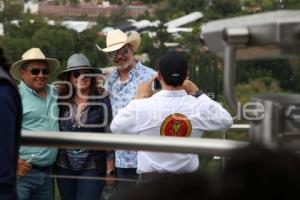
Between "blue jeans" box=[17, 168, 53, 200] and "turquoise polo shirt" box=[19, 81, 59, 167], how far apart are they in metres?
0.10

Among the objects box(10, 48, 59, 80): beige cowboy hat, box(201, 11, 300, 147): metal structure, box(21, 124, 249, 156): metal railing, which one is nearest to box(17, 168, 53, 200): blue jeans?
box(10, 48, 59, 80): beige cowboy hat

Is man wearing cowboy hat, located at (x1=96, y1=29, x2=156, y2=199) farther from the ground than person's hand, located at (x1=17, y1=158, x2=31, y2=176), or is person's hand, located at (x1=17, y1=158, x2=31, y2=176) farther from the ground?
man wearing cowboy hat, located at (x1=96, y1=29, x2=156, y2=199)

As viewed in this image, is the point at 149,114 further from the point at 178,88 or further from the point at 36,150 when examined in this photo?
the point at 36,150

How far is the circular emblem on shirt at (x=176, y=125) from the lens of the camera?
8.20ft

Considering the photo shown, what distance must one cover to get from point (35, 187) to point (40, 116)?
16.5 inches

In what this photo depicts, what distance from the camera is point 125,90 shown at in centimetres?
325

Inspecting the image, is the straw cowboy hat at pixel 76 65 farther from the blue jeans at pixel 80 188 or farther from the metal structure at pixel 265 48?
the metal structure at pixel 265 48

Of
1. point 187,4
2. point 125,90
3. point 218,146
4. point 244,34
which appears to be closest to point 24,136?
point 218,146

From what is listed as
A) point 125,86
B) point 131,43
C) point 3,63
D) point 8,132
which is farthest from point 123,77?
point 8,132

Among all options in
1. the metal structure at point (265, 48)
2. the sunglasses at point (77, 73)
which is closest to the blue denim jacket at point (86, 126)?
the sunglasses at point (77, 73)

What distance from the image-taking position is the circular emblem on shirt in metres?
2.50

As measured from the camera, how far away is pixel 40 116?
3.03m

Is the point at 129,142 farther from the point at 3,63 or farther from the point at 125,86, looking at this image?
the point at 125,86

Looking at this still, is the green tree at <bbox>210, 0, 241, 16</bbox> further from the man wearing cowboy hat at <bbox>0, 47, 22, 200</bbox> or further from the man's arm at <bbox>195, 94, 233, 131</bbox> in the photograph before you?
the man wearing cowboy hat at <bbox>0, 47, 22, 200</bbox>
